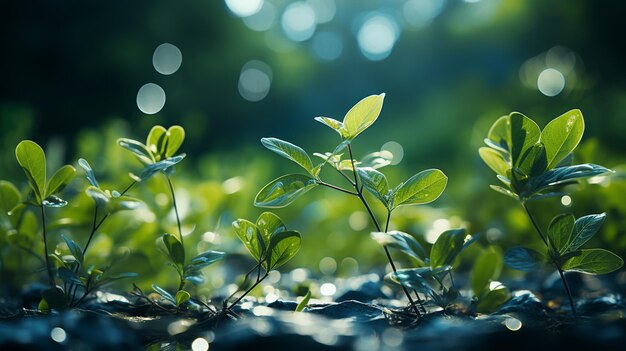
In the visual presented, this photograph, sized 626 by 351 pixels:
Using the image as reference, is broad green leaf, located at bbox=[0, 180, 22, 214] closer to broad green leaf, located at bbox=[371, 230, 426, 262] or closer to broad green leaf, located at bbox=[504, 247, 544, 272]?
broad green leaf, located at bbox=[371, 230, 426, 262]

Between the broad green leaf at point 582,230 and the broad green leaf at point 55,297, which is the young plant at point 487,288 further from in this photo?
the broad green leaf at point 55,297

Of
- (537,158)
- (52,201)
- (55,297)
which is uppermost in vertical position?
(537,158)

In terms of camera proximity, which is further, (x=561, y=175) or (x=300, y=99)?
(x=300, y=99)

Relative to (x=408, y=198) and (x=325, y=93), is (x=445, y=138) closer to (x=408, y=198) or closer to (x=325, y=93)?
(x=325, y=93)

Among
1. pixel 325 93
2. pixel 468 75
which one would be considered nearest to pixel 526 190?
pixel 468 75

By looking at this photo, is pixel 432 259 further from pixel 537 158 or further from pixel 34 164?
pixel 34 164

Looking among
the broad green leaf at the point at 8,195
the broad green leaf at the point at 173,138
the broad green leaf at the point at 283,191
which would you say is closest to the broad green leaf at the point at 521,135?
A: the broad green leaf at the point at 283,191

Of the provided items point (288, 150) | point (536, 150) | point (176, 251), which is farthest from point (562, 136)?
point (176, 251)
